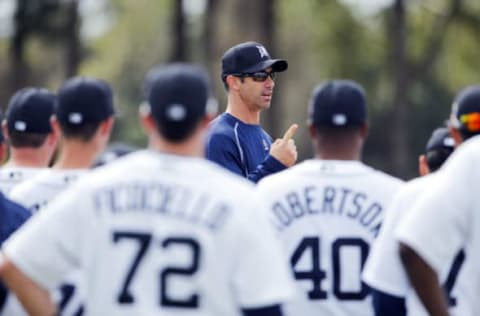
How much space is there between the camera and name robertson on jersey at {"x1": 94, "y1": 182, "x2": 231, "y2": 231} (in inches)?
214

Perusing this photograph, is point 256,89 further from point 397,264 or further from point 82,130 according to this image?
point 397,264

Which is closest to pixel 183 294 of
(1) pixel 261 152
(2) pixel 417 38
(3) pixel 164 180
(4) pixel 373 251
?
(3) pixel 164 180

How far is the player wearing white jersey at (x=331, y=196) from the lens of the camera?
6.49 m

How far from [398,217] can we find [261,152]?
2.68 meters

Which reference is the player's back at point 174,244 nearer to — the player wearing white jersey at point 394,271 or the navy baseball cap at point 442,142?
the player wearing white jersey at point 394,271

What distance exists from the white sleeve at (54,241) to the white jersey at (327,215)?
3.86 ft

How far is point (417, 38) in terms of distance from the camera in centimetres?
4081

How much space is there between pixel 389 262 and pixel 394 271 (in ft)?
0.14

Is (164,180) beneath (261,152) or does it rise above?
above

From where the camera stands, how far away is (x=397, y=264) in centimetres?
611

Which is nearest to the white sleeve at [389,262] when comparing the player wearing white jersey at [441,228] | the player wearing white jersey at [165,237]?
the player wearing white jersey at [441,228]

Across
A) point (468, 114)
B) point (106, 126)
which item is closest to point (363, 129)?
point (468, 114)

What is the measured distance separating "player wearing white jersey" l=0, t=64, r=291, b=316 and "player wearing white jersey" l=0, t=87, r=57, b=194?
210 centimetres

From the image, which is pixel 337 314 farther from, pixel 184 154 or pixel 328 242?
pixel 184 154
